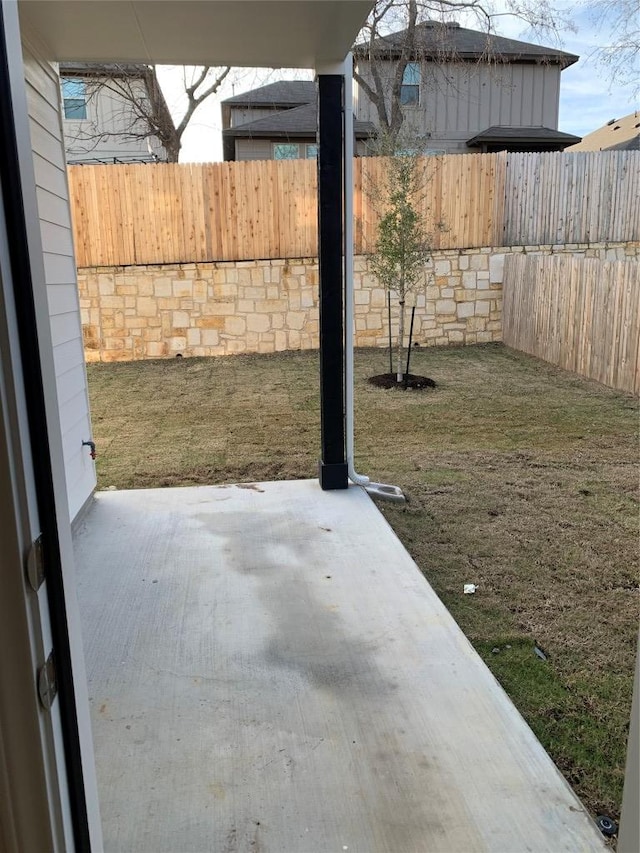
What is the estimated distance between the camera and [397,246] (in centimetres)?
814

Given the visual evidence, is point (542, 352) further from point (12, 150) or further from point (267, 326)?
point (12, 150)

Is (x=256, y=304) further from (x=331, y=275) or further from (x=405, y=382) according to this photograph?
(x=331, y=275)

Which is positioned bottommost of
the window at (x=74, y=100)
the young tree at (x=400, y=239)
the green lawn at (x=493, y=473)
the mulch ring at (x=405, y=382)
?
the green lawn at (x=493, y=473)

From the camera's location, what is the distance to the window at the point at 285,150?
1490 centimetres

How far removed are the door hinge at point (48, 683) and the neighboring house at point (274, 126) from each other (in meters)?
14.1

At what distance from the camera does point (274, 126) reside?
14.4 meters

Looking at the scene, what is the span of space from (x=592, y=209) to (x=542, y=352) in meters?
2.76

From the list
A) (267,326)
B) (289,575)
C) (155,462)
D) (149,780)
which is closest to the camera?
(149,780)

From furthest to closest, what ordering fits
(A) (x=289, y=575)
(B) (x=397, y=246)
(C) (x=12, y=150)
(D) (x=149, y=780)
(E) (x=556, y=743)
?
(B) (x=397, y=246)
(A) (x=289, y=575)
(E) (x=556, y=743)
(D) (x=149, y=780)
(C) (x=12, y=150)

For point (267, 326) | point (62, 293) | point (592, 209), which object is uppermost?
point (592, 209)

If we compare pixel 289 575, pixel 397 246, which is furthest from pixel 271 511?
pixel 397 246

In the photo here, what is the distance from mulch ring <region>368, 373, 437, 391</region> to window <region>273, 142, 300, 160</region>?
8.49 metres

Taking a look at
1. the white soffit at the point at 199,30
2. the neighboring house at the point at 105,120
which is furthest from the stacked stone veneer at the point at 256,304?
the neighboring house at the point at 105,120

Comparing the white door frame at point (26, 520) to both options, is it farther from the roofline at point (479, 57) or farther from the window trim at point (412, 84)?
the window trim at point (412, 84)
